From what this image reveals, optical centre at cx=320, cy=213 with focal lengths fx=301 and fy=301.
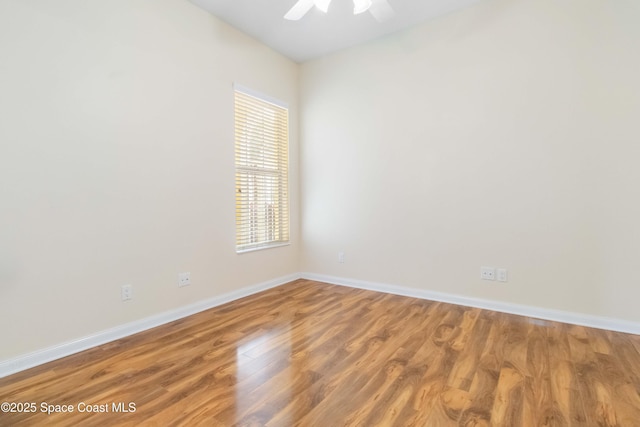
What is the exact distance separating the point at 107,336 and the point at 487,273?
10.7 feet

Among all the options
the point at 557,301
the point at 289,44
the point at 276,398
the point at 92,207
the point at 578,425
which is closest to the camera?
the point at 578,425

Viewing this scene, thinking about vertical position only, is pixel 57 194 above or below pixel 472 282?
above

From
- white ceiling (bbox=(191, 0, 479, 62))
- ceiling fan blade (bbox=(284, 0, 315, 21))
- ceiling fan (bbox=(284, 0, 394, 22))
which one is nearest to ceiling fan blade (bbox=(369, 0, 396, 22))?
ceiling fan (bbox=(284, 0, 394, 22))

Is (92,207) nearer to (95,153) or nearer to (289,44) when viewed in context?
(95,153)

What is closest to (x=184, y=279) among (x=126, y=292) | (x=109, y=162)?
(x=126, y=292)

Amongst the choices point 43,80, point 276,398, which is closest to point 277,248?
point 276,398

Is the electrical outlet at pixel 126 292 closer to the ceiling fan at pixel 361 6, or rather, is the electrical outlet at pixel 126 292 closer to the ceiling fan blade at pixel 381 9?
the ceiling fan at pixel 361 6

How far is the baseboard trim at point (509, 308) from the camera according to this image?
238 centimetres

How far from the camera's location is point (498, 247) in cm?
283

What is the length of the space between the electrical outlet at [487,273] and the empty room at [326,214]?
30 millimetres

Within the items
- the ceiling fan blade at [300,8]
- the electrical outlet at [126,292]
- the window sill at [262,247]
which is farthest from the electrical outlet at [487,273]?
the electrical outlet at [126,292]

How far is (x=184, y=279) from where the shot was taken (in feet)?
9.05

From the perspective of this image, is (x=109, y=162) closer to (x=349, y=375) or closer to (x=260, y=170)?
(x=260, y=170)

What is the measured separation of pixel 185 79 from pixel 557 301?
3810 mm
